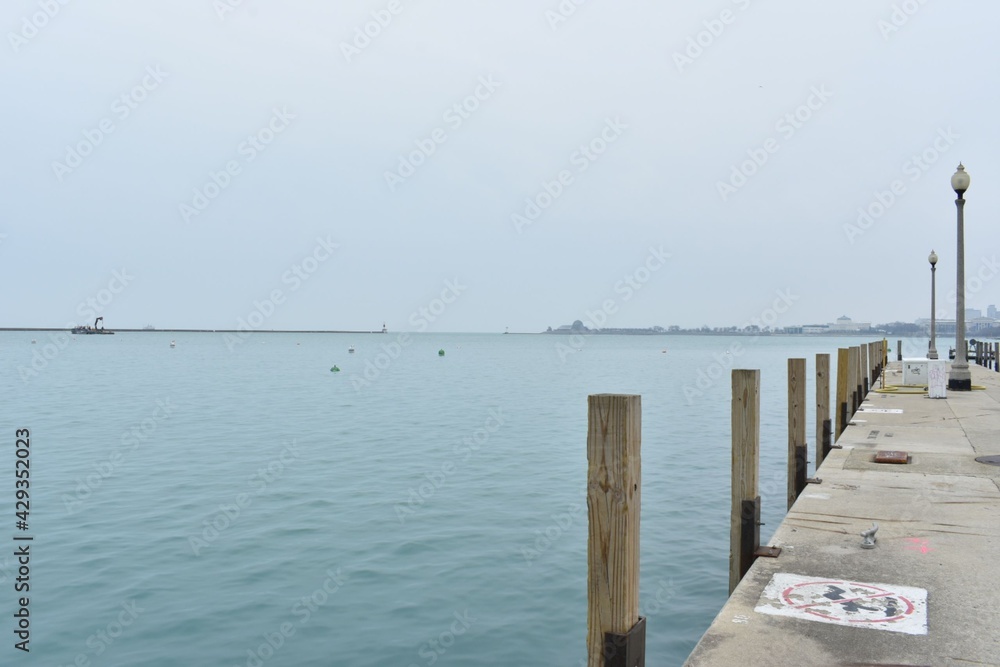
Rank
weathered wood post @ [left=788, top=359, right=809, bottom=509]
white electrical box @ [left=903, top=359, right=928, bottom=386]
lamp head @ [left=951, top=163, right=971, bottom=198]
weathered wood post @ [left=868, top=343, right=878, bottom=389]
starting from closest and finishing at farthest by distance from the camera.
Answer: weathered wood post @ [left=788, top=359, right=809, bottom=509] < lamp head @ [left=951, top=163, right=971, bottom=198] < white electrical box @ [left=903, top=359, right=928, bottom=386] < weathered wood post @ [left=868, top=343, right=878, bottom=389]

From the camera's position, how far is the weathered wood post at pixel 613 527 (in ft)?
12.1

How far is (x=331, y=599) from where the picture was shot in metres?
8.83

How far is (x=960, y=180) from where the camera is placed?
17.8 meters

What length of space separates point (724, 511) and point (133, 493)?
36.0 feet

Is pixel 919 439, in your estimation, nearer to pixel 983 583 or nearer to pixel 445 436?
pixel 983 583

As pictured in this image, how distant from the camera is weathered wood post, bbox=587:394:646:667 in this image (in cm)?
368

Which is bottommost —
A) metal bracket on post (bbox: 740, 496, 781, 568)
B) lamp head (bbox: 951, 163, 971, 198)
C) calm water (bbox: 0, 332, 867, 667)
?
calm water (bbox: 0, 332, 867, 667)

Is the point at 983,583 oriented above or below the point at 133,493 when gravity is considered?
above

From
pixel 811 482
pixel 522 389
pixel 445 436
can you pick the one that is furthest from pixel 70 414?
pixel 811 482

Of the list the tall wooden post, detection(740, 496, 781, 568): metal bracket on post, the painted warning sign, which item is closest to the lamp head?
the tall wooden post

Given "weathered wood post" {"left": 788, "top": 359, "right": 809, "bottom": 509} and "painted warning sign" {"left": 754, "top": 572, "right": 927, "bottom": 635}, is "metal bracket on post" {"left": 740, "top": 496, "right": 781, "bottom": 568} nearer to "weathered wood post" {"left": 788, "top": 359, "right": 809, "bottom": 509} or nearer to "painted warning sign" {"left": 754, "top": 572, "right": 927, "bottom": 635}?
"painted warning sign" {"left": 754, "top": 572, "right": 927, "bottom": 635}

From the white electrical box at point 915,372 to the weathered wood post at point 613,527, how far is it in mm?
21120

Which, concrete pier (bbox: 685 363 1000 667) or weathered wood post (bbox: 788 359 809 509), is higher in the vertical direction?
weathered wood post (bbox: 788 359 809 509)

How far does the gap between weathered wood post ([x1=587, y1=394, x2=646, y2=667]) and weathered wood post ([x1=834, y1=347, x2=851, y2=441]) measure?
11.6 m
